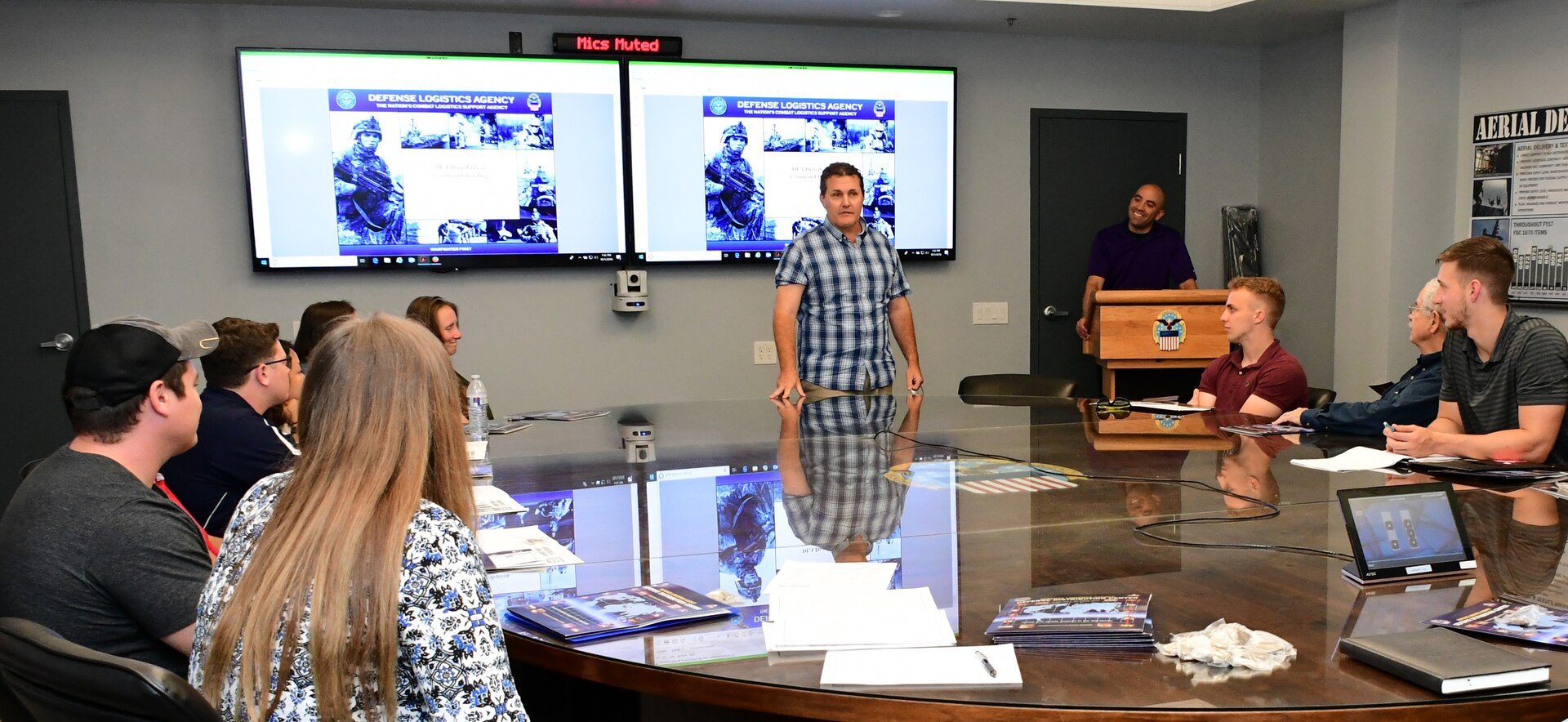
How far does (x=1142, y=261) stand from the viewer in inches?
246

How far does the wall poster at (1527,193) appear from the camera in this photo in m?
5.27

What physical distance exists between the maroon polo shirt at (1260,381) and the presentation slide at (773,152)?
7.36 ft

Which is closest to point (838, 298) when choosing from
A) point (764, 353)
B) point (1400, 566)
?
point (764, 353)

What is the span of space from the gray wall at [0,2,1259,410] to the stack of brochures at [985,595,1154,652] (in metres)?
4.40

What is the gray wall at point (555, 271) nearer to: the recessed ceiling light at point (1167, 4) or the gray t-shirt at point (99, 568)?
the recessed ceiling light at point (1167, 4)

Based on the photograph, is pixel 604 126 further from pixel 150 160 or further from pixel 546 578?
pixel 546 578

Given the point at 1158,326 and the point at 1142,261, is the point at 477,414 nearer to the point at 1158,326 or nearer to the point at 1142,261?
the point at 1158,326

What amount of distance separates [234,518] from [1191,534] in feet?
5.31

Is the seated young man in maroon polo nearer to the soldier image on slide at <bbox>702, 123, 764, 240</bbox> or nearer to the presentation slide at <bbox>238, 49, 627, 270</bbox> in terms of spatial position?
the soldier image on slide at <bbox>702, 123, 764, 240</bbox>

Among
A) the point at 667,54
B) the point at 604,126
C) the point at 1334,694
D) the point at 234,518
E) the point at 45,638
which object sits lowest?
the point at 1334,694

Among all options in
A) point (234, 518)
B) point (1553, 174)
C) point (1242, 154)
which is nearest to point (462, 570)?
point (234, 518)

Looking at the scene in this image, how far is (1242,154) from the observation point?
22.2 feet

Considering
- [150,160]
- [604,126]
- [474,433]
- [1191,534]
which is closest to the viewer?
[1191,534]

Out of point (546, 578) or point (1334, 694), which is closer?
point (1334, 694)
